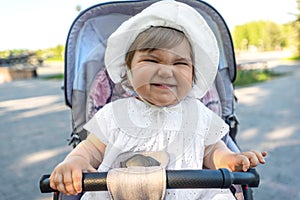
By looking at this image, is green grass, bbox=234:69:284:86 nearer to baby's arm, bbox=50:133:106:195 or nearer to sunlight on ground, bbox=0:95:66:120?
sunlight on ground, bbox=0:95:66:120

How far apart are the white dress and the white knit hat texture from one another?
91 millimetres

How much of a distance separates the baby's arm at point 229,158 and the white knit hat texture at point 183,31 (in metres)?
0.18

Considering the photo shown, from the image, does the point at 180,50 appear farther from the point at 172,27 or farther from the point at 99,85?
the point at 99,85

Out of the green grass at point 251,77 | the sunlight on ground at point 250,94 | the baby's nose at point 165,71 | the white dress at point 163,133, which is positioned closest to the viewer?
the baby's nose at point 165,71

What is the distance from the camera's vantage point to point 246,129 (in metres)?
3.48

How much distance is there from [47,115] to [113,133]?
359 centimetres

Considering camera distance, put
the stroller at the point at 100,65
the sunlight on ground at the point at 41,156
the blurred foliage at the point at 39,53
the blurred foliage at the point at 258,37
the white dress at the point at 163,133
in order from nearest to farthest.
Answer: the white dress at the point at 163,133, the stroller at the point at 100,65, the sunlight on ground at the point at 41,156, the blurred foliage at the point at 39,53, the blurred foliage at the point at 258,37

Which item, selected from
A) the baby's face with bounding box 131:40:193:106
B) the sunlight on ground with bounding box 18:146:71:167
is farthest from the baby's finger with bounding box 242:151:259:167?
the sunlight on ground with bounding box 18:146:71:167

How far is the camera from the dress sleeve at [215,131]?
43.9 inches

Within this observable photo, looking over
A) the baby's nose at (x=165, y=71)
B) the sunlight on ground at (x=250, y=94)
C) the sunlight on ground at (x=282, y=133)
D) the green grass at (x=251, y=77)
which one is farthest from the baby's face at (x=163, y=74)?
the green grass at (x=251, y=77)

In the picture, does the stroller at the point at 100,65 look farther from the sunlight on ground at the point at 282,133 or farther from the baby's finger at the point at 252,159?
the sunlight on ground at the point at 282,133

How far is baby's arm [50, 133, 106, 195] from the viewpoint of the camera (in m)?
0.83

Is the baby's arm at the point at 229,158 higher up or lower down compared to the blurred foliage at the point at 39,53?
higher up

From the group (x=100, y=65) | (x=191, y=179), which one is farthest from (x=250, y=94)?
(x=191, y=179)
